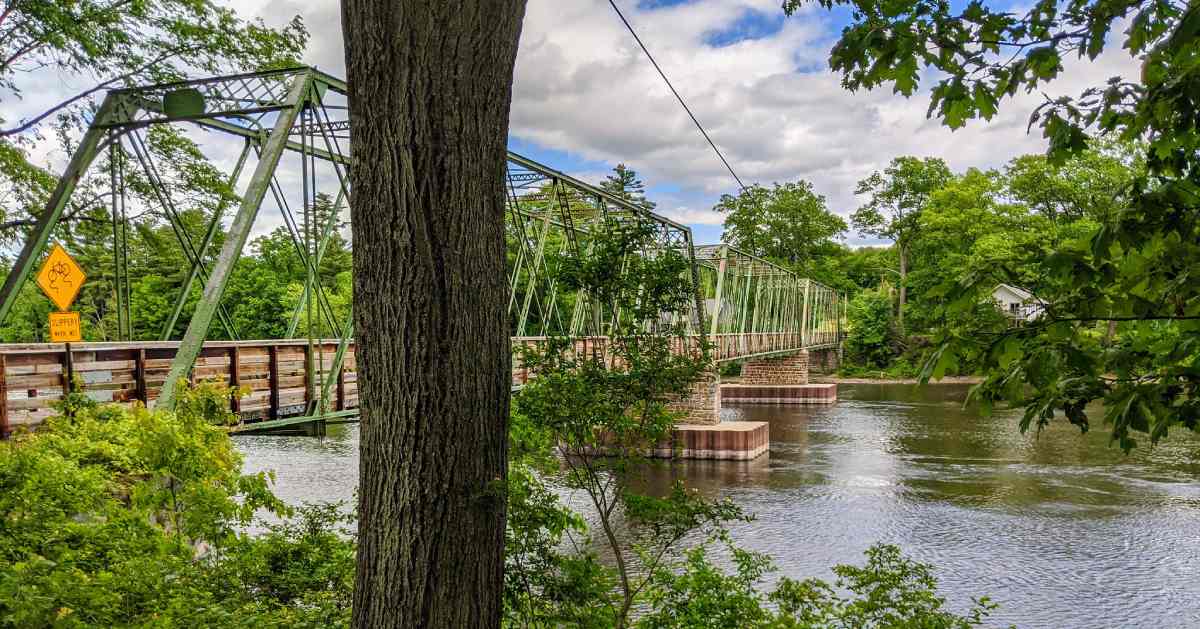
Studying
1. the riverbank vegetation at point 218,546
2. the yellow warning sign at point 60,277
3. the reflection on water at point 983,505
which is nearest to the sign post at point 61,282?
the yellow warning sign at point 60,277

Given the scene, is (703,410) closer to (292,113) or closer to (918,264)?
(292,113)

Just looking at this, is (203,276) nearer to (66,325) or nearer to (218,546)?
(66,325)

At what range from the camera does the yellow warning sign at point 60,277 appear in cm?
1202

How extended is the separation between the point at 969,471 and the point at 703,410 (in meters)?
10.2

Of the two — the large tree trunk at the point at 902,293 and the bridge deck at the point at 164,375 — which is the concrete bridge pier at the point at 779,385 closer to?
the large tree trunk at the point at 902,293

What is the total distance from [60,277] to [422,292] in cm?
1105

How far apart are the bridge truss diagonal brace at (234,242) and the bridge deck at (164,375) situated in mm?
415

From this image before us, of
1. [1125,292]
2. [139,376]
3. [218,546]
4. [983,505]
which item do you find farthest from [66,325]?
[983,505]

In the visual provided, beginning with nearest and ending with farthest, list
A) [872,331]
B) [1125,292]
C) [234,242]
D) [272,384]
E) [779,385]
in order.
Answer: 1. [1125,292]
2. [234,242]
3. [272,384]
4. [779,385]
5. [872,331]

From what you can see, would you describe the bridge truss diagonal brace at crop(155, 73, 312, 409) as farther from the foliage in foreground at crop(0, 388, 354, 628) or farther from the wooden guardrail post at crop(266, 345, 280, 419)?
the wooden guardrail post at crop(266, 345, 280, 419)

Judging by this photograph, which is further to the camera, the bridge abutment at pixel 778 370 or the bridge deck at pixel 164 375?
the bridge abutment at pixel 778 370

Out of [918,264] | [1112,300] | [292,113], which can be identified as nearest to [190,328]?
[292,113]

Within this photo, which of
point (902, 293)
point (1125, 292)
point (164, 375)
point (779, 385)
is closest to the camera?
point (1125, 292)

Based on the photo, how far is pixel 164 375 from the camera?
1116 cm
